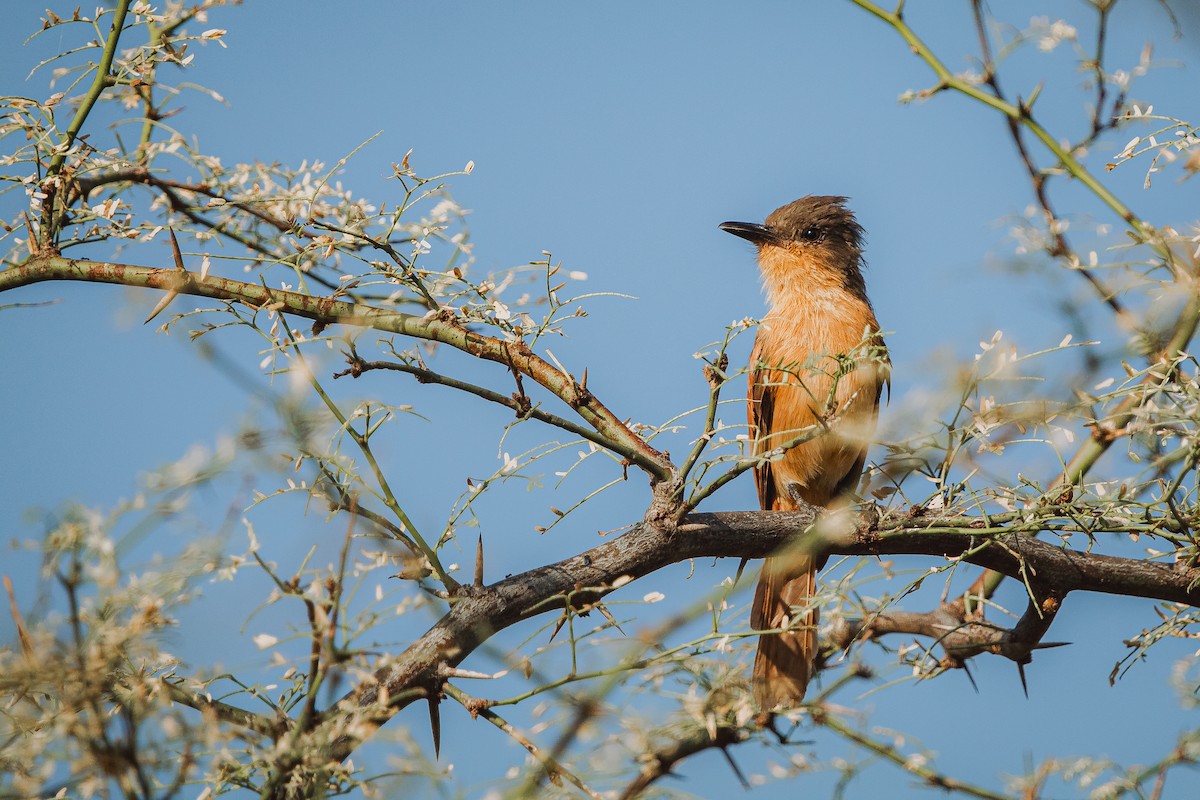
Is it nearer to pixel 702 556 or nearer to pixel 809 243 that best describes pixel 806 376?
pixel 809 243

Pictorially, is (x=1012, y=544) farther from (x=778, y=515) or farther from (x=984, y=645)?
(x=778, y=515)

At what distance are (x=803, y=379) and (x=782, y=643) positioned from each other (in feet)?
3.24

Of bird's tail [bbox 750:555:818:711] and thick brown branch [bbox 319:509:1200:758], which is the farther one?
bird's tail [bbox 750:555:818:711]

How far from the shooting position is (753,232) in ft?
18.2

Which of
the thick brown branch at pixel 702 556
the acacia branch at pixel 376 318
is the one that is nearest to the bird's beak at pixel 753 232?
the thick brown branch at pixel 702 556

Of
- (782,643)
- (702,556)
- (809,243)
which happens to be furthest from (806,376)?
(702,556)

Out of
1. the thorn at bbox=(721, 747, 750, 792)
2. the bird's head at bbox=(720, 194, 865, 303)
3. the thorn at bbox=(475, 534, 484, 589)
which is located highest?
the bird's head at bbox=(720, 194, 865, 303)

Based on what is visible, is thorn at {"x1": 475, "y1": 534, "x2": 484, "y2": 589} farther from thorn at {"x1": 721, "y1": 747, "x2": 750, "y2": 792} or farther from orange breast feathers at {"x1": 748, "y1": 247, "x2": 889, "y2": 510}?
orange breast feathers at {"x1": 748, "y1": 247, "x2": 889, "y2": 510}

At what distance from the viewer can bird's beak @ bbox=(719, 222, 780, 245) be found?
5.49 metres

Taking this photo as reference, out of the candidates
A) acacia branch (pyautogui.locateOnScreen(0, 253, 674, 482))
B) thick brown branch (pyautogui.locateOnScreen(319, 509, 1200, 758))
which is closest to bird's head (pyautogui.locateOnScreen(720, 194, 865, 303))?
thick brown branch (pyautogui.locateOnScreen(319, 509, 1200, 758))

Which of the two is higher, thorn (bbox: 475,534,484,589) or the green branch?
the green branch

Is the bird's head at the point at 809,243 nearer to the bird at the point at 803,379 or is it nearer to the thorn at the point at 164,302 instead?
the bird at the point at 803,379

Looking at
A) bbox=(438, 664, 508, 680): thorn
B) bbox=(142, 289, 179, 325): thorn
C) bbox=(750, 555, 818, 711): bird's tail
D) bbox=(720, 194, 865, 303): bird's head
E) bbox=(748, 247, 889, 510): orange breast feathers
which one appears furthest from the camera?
bbox=(720, 194, 865, 303): bird's head

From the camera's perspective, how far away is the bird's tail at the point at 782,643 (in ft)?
11.9
